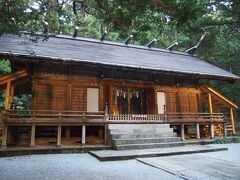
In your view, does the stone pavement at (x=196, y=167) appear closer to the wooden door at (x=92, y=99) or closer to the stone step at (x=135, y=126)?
the stone step at (x=135, y=126)

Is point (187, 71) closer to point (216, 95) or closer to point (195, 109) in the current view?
point (195, 109)

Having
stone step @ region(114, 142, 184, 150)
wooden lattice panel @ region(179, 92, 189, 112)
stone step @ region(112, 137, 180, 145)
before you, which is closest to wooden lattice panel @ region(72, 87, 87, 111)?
stone step @ region(112, 137, 180, 145)

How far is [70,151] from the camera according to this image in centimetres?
1030

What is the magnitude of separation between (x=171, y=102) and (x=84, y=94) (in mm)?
6038

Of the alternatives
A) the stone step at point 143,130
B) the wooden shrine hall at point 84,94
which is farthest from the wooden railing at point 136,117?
the stone step at point 143,130

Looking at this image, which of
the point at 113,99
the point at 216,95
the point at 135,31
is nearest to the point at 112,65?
the point at 113,99

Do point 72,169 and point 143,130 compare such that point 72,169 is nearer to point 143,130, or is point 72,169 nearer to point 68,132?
point 143,130

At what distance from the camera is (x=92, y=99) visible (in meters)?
13.8

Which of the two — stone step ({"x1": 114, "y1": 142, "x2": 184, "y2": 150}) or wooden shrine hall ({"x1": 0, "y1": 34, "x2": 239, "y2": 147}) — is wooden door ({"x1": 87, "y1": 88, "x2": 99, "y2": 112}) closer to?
wooden shrine hall ({"x1": 0, "y1": 34, "x2": 239, "y2": 147})

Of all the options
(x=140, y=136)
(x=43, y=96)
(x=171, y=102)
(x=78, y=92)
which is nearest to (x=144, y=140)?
(x=140, y=136)

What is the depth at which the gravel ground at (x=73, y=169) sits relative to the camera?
6.23 metres

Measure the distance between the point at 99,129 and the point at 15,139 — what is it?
4429 mm

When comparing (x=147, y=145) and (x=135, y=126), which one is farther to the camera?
(x=135, y=126)

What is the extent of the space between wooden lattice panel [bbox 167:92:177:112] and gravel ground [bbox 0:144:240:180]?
275 inches
